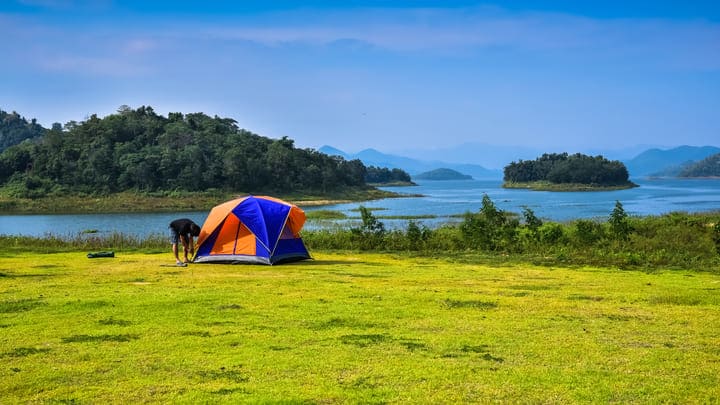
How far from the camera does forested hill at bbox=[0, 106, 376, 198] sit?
108m

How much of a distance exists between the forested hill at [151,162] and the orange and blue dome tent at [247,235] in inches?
3572

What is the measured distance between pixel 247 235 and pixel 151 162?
309 ft

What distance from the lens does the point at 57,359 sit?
8469mm

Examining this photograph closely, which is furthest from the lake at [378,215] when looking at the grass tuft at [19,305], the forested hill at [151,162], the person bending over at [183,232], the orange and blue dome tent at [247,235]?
the forested hill at [151,162]

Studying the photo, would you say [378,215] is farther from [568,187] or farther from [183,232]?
[568,187]

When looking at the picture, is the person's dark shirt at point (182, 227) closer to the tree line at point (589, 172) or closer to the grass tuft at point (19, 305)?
the grass tuft at point (19, 305)

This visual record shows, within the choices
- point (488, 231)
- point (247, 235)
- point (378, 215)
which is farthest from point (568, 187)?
point (247, 235)

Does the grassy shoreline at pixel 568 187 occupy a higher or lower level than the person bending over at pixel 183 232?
higher

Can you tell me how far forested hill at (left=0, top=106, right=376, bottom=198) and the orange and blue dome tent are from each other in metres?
90.7

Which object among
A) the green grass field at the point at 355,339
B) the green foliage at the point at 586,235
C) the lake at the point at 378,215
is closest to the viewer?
the green grass field at the point at 355,339

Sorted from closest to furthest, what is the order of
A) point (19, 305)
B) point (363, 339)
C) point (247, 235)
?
point (363, 339) < point (19, 305) < point (247, 235)

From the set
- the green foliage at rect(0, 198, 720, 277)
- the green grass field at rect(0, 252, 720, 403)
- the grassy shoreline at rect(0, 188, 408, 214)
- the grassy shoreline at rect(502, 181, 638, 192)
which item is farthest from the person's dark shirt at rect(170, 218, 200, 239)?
the grassy shoreline at rect(502, 181, 638, 192)

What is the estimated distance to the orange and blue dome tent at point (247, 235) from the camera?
67.9ft

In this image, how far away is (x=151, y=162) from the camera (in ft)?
357
